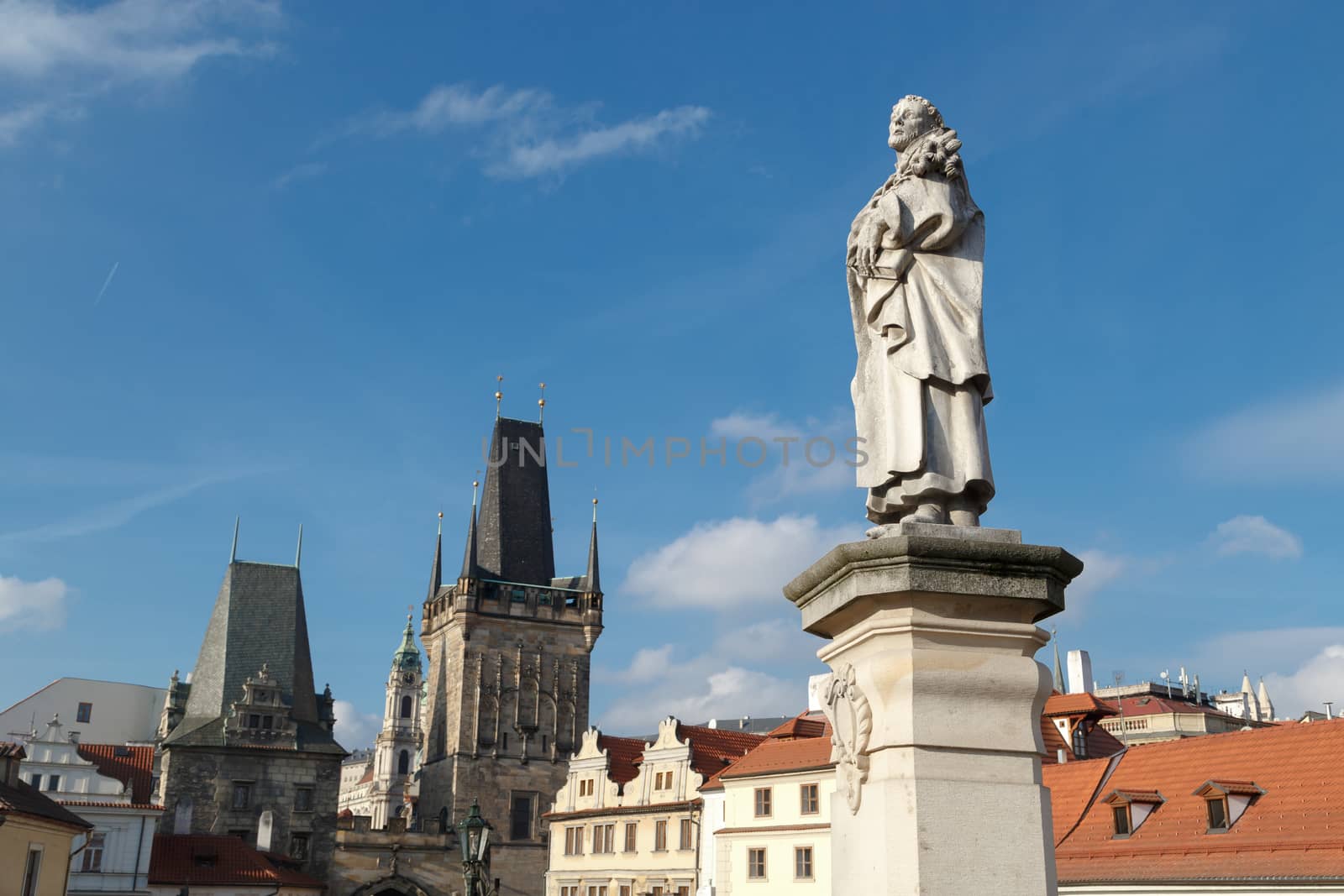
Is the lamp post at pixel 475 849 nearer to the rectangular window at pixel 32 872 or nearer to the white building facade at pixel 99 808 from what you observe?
the rectangular window at pixel 32 872

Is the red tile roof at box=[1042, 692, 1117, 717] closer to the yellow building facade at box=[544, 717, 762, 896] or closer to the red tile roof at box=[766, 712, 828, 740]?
the red tile roof at box=[766, 712, 828, 740]

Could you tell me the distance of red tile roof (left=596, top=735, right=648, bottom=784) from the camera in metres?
45.2

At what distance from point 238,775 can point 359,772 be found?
115 metres

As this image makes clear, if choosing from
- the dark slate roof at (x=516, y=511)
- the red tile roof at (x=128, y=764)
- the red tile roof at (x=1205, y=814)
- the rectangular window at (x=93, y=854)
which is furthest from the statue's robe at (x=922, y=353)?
the dark slate roof at (x=516, y=511)

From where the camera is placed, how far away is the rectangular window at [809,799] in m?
32.2

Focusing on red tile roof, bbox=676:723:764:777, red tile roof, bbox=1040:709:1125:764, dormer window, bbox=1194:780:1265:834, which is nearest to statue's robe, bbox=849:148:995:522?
dormer window, bbox=1194:780:1265:834

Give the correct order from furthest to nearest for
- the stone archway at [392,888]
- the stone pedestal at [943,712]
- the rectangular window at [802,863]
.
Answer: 1. the stone archway at [392,888]
2. the rectangular window at [802,863]
3. the stone pedestal at [943,712]

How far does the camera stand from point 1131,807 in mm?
20453

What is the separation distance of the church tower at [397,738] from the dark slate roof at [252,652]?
2557 inches

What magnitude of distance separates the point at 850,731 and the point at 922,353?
1402 mm

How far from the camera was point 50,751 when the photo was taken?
4156 cm

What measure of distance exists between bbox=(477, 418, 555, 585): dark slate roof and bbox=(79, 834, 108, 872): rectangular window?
24.7m

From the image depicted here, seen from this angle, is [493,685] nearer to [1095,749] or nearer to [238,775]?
[238,775]

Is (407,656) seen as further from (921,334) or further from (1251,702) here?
(921,334)
